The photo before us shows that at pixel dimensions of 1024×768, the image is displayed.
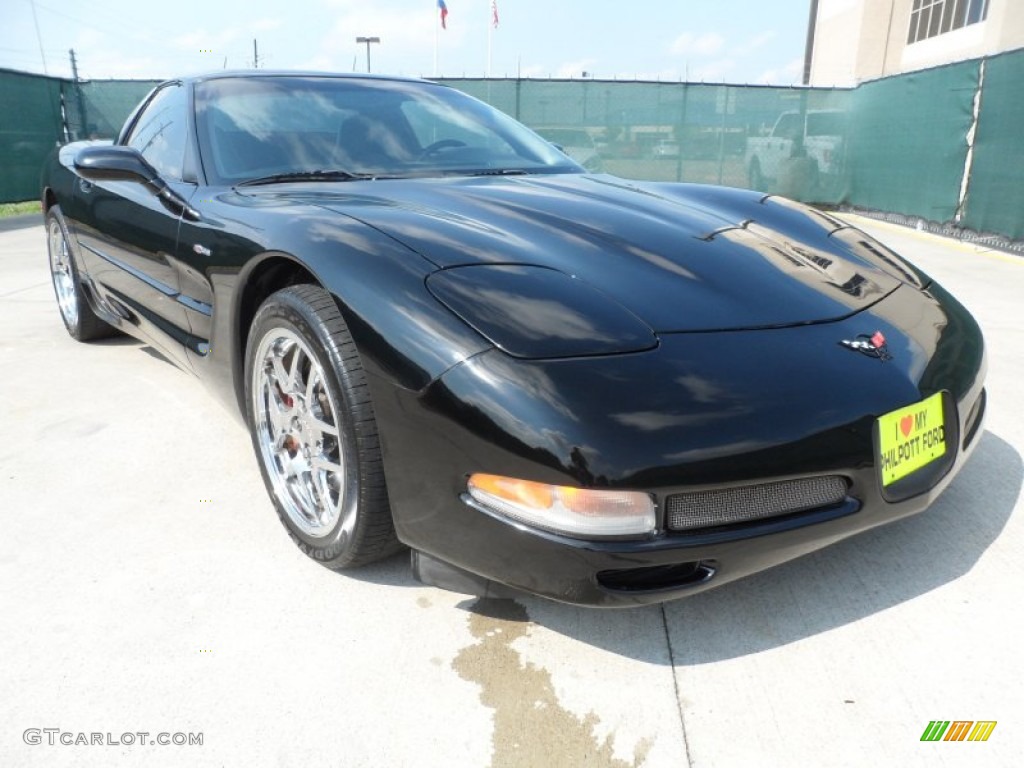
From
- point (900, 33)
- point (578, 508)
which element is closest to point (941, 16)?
point (900, 33)

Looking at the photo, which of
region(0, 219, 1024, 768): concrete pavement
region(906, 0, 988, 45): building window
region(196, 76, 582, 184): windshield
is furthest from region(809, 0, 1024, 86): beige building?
region(0, 219, 1024, 768): concrete pavement

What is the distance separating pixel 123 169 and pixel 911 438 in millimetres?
2549

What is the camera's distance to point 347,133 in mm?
2730

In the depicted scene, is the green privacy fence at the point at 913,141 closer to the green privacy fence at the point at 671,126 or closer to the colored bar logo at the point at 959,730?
the green privacy fence at the point at 671,126

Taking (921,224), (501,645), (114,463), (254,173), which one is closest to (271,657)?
(501,645)

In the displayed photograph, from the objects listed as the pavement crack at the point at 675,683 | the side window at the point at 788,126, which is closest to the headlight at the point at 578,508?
the pavement crack at the point at 675,683

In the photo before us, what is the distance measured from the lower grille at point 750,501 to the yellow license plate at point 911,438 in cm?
14

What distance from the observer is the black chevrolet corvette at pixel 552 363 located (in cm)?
143

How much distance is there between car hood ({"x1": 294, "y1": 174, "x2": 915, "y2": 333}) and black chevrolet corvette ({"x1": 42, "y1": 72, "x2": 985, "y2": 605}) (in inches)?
0.4

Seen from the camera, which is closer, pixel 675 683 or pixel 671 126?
pixel 675 683

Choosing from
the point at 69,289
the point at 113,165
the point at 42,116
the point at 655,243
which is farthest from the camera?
the point at 42,116

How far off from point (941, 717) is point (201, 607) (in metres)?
1.60

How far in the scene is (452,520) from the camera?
1549 mm

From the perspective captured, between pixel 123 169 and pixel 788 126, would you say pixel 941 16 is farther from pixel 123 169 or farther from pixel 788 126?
pixel 123 169
